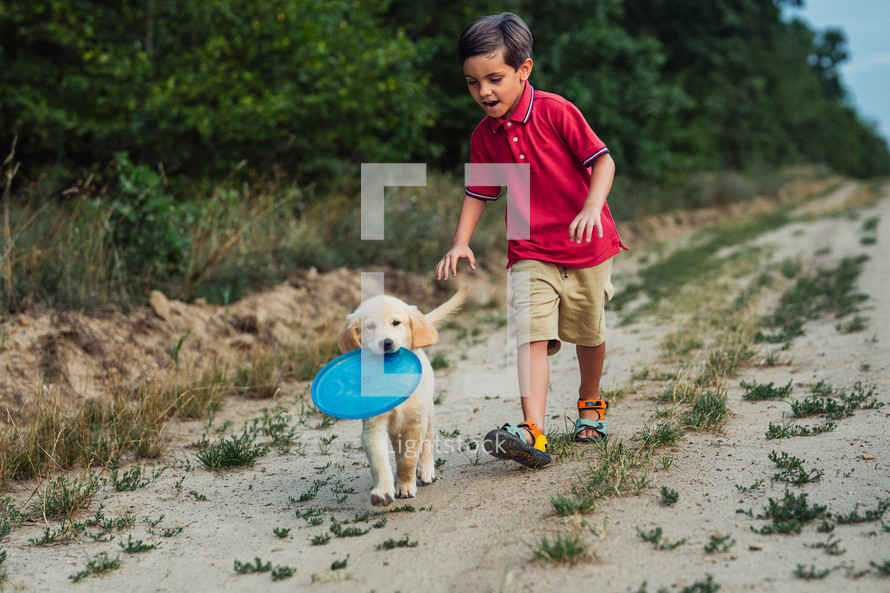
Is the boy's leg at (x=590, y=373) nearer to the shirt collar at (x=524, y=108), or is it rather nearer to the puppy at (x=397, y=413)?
the puppy at (x=397, y=413)

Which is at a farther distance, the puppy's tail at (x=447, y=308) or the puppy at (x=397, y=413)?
the puppy's tail at (x=447, y=308)

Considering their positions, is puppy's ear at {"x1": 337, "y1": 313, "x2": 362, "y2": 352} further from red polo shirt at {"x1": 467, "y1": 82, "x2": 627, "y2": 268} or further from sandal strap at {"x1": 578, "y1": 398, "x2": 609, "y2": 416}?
sandal strap at {"x1": 578, "y1": 398, "x2": 609, "y2": 416}

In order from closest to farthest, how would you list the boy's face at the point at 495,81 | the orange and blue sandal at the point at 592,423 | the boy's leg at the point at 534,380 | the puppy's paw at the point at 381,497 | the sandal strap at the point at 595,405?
the puppy's paw at the point at 381,497 → the boy's face at the point at 495,81 → the boy's leg at the point at 534,380 → the orange and blue sandal at the point at 592,423 → the sandal strap at the point at 595,405

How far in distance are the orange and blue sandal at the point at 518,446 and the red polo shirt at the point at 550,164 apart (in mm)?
916

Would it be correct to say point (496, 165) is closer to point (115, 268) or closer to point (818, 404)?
point (818, 404)

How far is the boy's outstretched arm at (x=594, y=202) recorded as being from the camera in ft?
11.7

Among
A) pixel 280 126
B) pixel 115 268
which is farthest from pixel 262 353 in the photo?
pixel 280 126

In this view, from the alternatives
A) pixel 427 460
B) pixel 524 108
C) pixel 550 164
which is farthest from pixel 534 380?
pixel 524 108

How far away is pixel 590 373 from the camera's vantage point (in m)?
4.38

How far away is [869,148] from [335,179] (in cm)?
8280

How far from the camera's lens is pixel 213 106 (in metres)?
10.3

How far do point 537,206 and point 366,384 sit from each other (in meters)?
1.32

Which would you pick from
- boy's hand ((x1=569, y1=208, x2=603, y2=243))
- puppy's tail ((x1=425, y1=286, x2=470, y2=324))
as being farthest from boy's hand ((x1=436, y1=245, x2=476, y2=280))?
boy's hand ((x1=569, y1=208, x2=603, y2=243))

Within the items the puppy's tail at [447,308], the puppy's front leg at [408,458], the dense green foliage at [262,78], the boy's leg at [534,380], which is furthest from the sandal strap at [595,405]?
the dense green foliage at [262,78]
